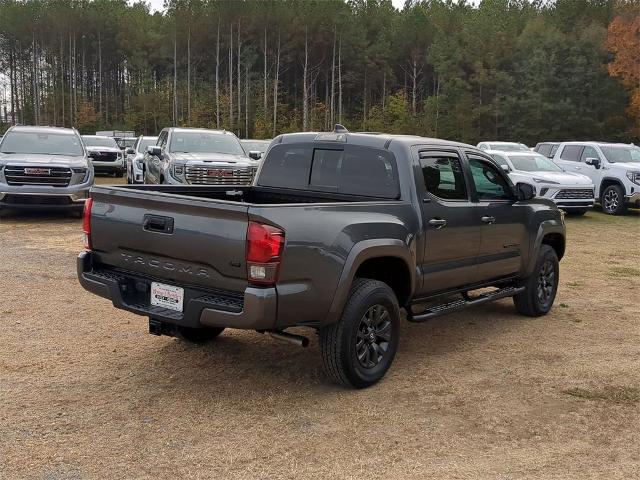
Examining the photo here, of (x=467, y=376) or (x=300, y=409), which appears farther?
(x=467, y=376)

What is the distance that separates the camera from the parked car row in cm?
1566

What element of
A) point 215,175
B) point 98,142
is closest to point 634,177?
point 215,175

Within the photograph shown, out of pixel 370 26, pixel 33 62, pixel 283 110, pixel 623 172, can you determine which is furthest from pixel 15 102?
pixel 623 172

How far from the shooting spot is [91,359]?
16.8 ft

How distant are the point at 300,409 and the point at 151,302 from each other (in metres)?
1.23

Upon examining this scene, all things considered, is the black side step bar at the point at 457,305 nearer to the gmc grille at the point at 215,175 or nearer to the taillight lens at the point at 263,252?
the taillight lens at the point at 263,252

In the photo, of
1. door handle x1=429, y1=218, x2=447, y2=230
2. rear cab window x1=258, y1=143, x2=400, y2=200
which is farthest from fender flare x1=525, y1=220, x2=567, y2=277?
rear cab window x1=258, y1=143, x2=400, y2=200

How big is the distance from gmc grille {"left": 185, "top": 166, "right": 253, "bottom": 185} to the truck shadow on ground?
6.95 metres

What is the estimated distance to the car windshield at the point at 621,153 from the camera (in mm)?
17422

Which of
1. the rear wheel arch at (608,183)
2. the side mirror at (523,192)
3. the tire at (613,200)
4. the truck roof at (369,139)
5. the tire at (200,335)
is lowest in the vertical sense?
the tire at (200,335)

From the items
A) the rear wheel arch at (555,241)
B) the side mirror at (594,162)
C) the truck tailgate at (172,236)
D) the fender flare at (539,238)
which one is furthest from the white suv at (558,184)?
the truck tailgate at (172,236)

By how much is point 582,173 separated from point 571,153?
110cm

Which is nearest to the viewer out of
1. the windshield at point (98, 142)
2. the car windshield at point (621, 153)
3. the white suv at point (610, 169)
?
the white suv at point (610, 169)

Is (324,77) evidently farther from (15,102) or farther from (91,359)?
(91,359)
